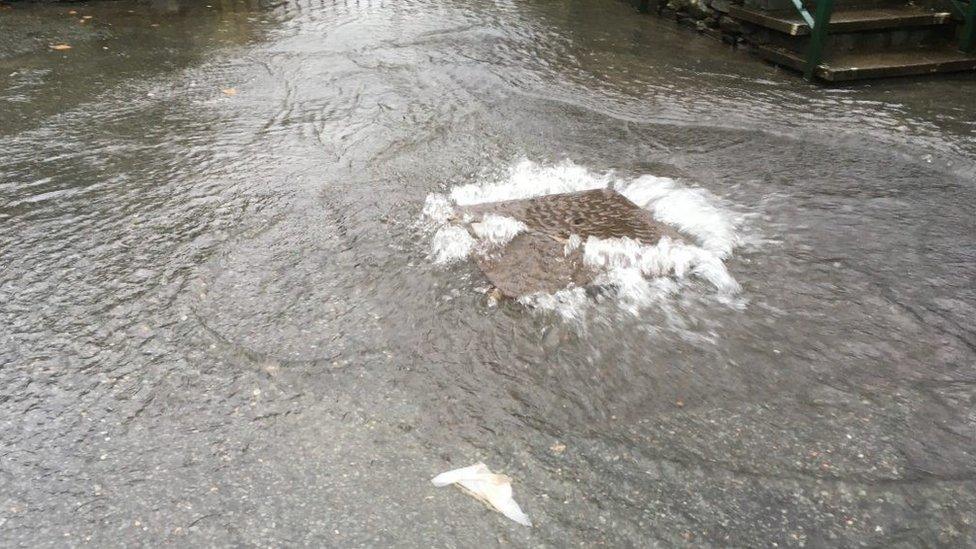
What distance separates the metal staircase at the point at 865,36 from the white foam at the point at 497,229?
12.1ft

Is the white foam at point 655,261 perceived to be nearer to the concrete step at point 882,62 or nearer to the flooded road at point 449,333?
the flooded road at point 449,333

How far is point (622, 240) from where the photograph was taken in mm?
3602

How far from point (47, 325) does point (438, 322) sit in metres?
1.59

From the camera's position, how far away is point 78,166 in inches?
176

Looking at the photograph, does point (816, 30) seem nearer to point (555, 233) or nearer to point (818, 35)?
point (818, 35)

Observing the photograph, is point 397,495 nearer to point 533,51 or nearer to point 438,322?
point 438,322

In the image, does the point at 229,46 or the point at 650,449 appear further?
the point at 229,46

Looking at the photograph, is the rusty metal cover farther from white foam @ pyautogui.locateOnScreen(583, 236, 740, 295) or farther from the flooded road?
the flooded road

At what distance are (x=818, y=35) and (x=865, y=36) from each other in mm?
848

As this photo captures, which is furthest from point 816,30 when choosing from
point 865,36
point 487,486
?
point 487,486

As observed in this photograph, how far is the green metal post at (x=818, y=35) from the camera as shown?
232 inches

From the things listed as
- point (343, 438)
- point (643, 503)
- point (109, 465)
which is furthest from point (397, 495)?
point (109, 465)

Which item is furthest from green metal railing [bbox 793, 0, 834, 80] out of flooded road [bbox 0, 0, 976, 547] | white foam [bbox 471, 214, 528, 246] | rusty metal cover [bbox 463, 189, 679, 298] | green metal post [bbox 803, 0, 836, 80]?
white foam [bbox 471, 214, 528, 246]

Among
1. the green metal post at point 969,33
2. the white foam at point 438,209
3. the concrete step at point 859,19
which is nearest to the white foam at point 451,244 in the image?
the white foam at point 438,209
